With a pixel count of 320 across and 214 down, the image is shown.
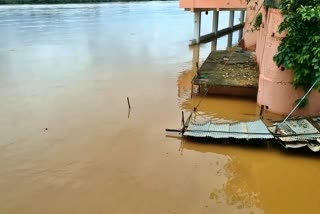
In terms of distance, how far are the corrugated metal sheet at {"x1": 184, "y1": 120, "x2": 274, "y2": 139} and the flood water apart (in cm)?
31

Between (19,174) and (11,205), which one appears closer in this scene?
(11,205)

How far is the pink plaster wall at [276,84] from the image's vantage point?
27.6 feet

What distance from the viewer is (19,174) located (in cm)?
671

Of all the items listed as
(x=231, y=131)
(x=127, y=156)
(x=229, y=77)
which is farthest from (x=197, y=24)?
(x=127, y=156)

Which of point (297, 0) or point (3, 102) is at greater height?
point (297, 0)

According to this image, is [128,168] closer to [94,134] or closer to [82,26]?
[94,134]

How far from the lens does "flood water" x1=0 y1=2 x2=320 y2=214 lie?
5.79m

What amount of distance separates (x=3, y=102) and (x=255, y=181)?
8.47m

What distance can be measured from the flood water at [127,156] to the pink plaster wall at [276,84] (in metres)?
0.84

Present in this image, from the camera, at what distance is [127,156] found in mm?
7383

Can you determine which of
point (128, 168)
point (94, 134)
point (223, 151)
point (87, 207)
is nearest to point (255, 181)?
point (223, 151)

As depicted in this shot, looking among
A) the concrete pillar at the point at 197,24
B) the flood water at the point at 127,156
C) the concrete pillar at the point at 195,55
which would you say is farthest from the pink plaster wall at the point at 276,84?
the concrete pillar at the point at 197,24

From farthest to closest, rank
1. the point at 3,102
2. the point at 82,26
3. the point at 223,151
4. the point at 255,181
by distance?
the point at 82,26, the point at 3,102, the point at 223,151, the point at 255,181

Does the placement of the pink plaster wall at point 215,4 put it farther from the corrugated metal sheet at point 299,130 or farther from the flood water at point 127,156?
the corrugated metal sheet at point 299,130
